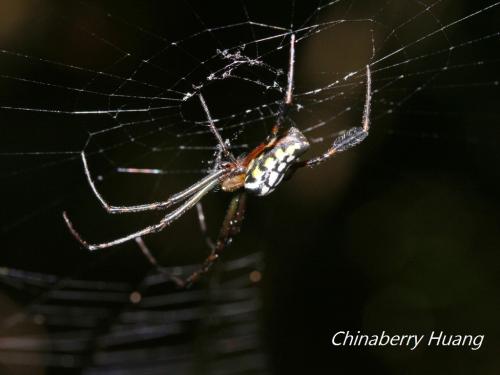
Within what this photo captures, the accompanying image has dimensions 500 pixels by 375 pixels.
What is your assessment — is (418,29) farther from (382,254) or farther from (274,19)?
(382,254)

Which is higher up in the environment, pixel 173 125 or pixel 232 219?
pixel 173 125

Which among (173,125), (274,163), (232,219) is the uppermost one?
(173,125)

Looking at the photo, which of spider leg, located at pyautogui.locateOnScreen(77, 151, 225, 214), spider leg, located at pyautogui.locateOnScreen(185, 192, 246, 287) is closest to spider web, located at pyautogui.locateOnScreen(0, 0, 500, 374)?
spider leg, located at pyautogui.locateOnScreen(77, 151, 225, 214)

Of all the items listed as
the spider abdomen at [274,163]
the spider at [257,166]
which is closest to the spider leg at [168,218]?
the spider at [257,166]

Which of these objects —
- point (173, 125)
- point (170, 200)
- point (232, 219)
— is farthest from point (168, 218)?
point (173, 125)

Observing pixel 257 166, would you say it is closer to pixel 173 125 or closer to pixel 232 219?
pixel 232 219

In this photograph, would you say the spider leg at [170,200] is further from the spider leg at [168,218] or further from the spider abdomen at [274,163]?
the spider abdomen at [274,163]

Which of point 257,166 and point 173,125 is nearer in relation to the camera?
point 257,166

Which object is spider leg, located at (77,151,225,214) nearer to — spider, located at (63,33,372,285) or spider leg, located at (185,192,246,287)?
spider, located at (63,33,372,285)
